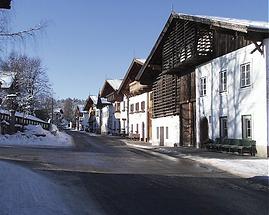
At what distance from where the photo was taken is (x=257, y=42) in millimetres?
23984

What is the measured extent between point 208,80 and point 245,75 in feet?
18.7

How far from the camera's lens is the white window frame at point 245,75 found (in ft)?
83.4

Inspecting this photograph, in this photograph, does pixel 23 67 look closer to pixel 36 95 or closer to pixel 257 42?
pixel 36 95

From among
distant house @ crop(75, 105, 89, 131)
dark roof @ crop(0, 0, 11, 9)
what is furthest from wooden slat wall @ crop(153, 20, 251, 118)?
distant house @ crop(75, 105, 89, 131)

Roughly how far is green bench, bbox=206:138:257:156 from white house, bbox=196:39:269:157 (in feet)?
1.02

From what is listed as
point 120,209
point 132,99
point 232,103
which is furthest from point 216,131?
point 132,99

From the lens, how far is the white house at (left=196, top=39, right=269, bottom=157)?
23625mm

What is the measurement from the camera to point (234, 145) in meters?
26.3

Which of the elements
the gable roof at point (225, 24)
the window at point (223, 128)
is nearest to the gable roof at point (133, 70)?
the gable roof at point (225, 24)

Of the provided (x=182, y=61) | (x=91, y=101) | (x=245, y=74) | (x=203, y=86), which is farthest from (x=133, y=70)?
(x=91, y=101)

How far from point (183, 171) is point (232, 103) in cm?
1047

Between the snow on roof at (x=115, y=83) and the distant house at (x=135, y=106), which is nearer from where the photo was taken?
the distant house at (x=135, y=106)

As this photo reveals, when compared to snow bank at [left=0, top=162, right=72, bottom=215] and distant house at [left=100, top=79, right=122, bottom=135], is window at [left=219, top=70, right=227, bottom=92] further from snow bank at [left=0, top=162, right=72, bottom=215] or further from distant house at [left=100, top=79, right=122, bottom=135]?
distant house at [left=100, top=79, right=122, bottom=135]

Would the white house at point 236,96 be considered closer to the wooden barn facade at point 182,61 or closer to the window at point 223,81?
the window at point 223,81
